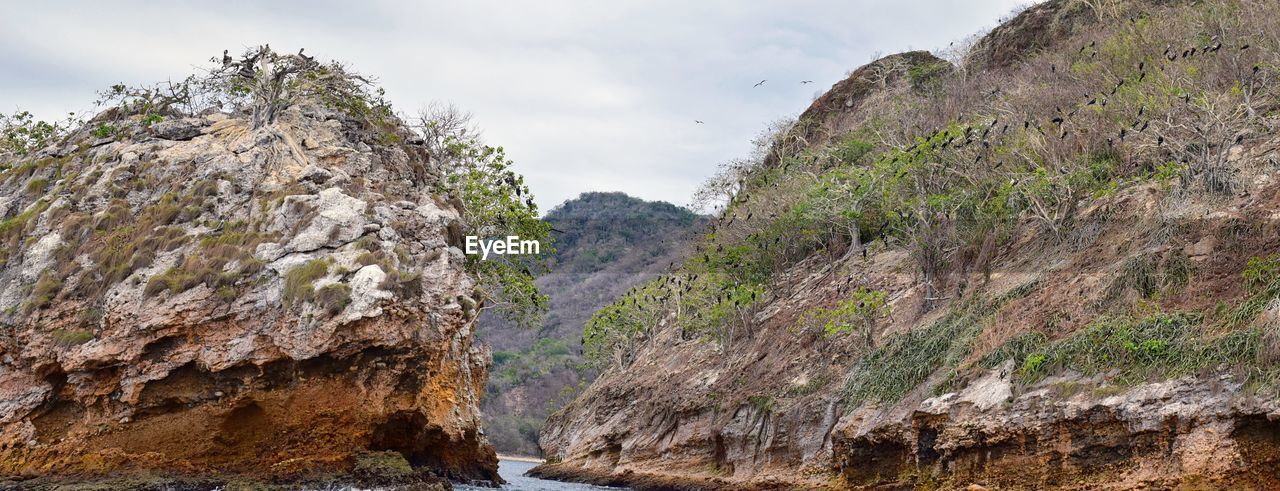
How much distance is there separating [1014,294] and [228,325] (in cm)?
1345

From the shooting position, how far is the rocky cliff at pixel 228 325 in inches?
624

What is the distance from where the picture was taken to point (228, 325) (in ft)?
52.7

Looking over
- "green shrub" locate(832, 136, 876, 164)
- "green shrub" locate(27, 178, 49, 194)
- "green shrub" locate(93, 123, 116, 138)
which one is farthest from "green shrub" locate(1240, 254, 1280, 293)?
"green shrub" locate(27, 178, 49, 194)

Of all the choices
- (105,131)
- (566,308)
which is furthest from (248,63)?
(566,308)

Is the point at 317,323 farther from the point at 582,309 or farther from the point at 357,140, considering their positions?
the point at 582,309

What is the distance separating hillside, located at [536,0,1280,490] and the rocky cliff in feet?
26.1

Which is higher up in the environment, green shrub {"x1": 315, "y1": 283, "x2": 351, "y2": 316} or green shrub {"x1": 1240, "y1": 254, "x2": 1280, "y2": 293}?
green shrub {"x1": 315, "y1": 283, "x2": 351, "y2": 316}

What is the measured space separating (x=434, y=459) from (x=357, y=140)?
23.7 feet

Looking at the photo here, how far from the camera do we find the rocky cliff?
15.9 m

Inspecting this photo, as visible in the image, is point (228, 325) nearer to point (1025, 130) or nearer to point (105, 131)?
point (105, 131)

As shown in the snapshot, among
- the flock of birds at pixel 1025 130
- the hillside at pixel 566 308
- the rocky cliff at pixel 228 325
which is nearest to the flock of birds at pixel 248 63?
the rocky cliff at pixel 228 325

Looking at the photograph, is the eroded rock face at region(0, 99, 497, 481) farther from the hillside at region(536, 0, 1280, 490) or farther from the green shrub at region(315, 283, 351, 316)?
the hillside at region(536, 0, 1280, 490)

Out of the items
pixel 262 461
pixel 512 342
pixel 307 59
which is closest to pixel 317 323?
pixel 262 461

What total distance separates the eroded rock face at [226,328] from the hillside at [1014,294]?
8.05 meters
